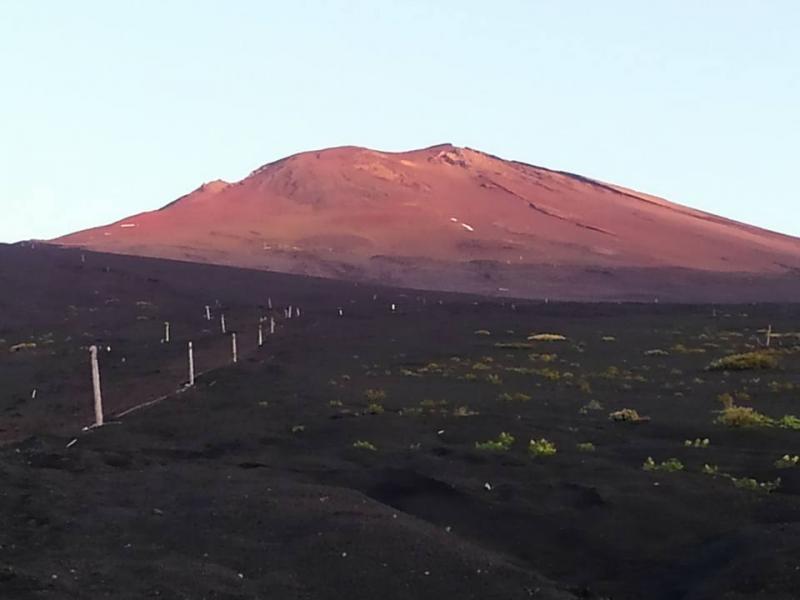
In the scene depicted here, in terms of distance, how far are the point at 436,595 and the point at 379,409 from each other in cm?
1111

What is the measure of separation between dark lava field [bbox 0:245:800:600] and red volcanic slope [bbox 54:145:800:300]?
2243 inches

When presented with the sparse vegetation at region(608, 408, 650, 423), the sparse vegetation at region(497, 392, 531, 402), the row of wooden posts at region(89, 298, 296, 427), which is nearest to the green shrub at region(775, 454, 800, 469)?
the sparse vegetation at region(608, 408, 650, 423)

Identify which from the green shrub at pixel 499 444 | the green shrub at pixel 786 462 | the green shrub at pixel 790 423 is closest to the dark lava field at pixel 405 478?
the green shrub at pixel 499 444

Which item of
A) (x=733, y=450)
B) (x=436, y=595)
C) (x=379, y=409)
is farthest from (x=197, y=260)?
(x=436, y=595)

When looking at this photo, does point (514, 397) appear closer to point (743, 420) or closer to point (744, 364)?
point (743, 420)

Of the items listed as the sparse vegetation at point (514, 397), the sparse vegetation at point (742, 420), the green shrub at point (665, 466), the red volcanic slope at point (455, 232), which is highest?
the red volcanic slope at point (455, 232)

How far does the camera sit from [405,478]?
39.5 feet

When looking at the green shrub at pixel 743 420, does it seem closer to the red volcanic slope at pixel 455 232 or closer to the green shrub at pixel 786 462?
A: the green shrub at pixel 786 462

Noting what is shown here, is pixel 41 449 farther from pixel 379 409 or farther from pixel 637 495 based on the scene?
pixel 637 495

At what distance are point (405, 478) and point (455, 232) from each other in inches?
3606

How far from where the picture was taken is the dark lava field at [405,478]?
8.02 meters

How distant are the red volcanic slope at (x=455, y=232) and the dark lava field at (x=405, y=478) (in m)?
57.0

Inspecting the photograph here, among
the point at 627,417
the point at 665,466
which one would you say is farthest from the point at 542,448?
the point at 627,417

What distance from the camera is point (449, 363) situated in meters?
30.6
